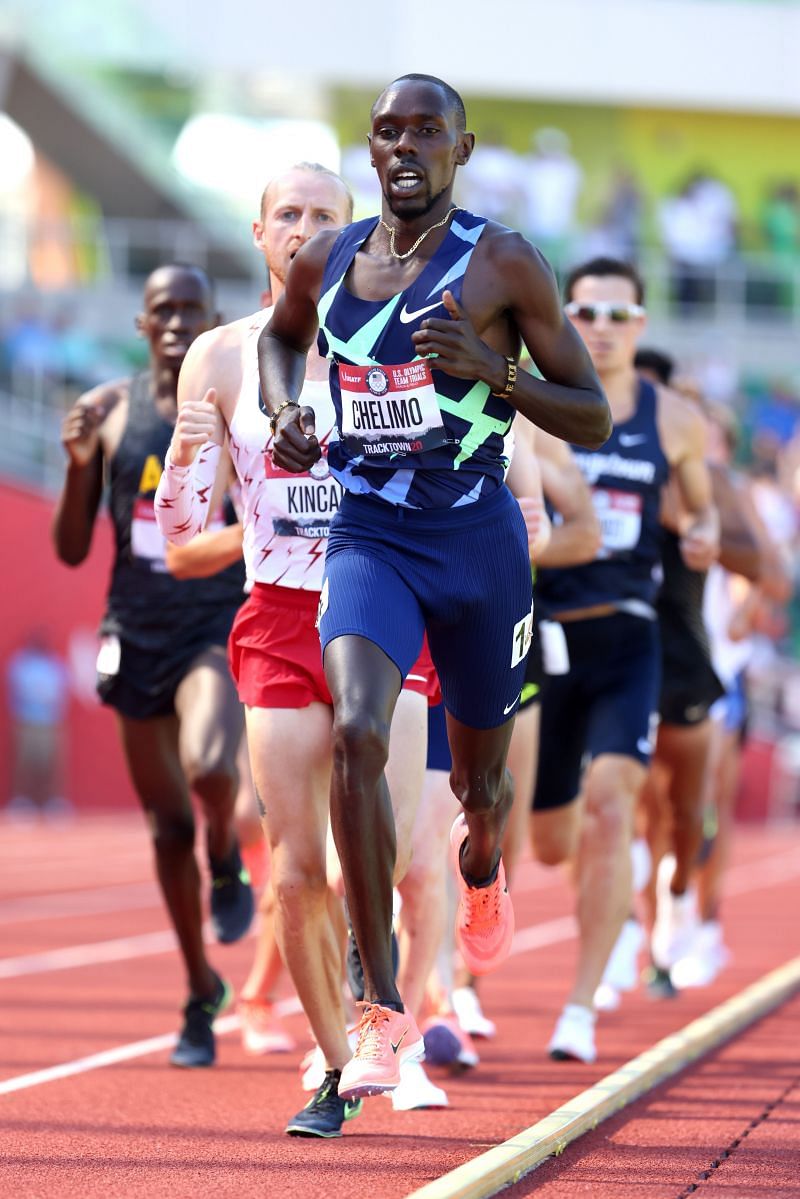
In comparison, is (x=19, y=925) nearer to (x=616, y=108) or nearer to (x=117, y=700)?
(x=117, y=700)

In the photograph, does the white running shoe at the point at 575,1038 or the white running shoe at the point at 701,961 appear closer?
the white running shoe at the point at 575,1038

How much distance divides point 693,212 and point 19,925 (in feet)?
68.1

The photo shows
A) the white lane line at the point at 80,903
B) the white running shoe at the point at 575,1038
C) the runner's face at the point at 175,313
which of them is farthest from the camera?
the white lane line at the point at 80,903

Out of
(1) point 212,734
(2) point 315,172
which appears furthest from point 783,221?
(2) point 315,172

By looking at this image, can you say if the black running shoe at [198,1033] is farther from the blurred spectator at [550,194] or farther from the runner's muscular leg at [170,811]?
the blurred spectator at [550,194]

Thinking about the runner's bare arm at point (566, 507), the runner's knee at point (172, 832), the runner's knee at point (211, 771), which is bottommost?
the runner's knee at point (172, 832)

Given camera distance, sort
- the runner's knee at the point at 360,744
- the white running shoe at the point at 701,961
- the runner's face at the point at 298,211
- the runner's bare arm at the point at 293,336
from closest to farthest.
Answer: the runner's knee at the point at 360,744 < the runner's bare arm at the point at 293,336 < the runner's face at the point at 298,211 < the white running shoe at the point at 701,961

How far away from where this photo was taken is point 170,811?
717cm

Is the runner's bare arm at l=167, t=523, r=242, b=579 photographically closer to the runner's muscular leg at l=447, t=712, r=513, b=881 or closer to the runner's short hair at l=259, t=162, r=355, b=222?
the runner's short hair at l=259, t=162, r=355, b=222

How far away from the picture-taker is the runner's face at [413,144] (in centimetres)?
497

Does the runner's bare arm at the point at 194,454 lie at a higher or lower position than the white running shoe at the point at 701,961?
higher

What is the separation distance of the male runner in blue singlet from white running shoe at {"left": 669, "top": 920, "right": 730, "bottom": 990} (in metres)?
5.02

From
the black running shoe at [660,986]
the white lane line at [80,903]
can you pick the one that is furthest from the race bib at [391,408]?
the white lane line at [80,903]

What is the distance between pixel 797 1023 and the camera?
7.89 meters
